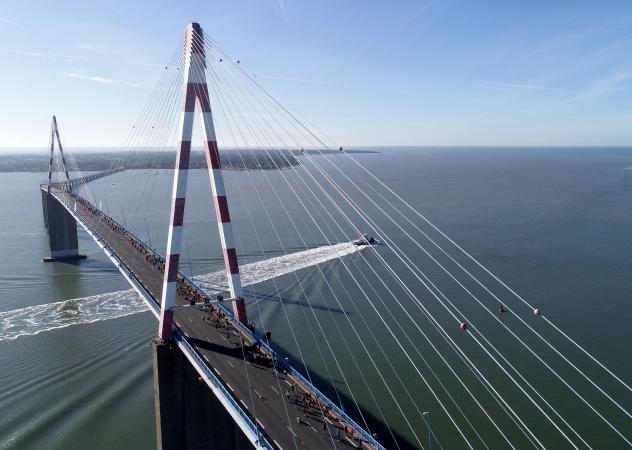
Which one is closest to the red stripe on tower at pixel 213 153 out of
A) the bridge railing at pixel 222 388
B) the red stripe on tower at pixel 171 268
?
the red stripe on tower at pixel 171 268

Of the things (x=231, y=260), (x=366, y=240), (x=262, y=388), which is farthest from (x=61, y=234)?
(x=262, y=388)

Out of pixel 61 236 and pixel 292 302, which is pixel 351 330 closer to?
pixel 292 302

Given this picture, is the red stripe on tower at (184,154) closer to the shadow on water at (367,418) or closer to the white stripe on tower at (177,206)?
the white stripe on tower at (177,206)

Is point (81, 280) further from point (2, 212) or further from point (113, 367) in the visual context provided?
point (2, 212)

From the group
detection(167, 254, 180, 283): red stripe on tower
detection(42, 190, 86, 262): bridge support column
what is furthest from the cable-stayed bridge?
detection(42, 190, 86, 262): bridge support column

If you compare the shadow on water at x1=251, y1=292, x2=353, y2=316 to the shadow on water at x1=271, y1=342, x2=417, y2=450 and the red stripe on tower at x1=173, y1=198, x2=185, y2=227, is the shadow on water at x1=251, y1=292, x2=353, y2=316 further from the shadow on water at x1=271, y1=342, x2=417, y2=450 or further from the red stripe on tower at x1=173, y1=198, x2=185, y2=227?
the red stripe on tower at x1=173, y1=198, x2=185, y2=227
